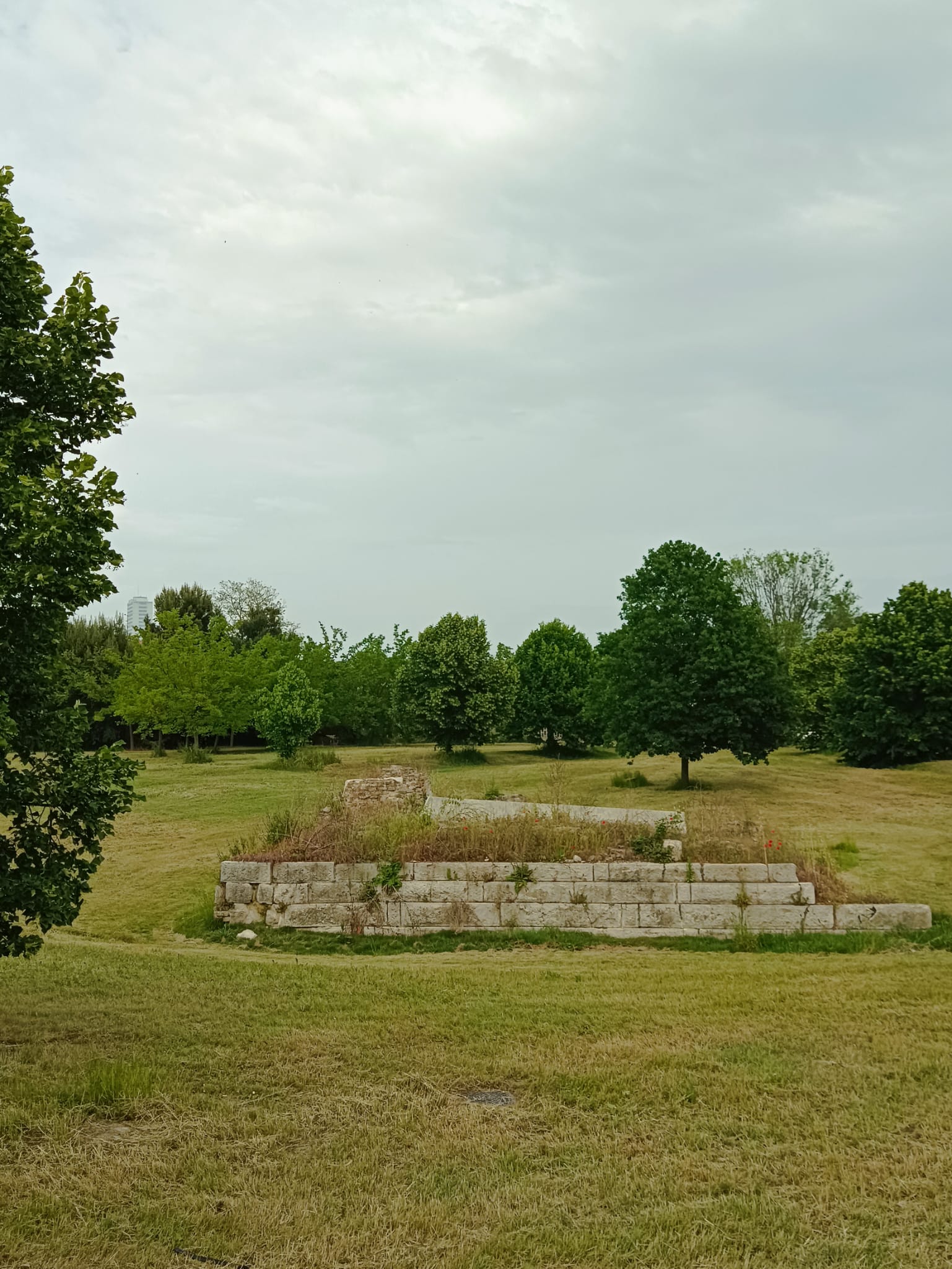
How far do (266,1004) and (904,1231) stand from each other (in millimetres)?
5358

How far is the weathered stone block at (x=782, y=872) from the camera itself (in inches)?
483

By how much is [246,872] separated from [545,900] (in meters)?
3.78

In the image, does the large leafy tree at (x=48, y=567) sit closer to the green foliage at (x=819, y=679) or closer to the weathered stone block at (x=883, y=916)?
the weathered stone block at (x=883, y=916)

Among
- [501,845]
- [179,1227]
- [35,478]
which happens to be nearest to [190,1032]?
[179,1227]

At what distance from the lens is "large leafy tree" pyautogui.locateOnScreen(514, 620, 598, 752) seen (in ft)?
139

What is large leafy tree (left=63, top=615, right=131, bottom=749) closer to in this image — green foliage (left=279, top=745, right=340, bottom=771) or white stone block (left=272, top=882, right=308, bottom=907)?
green foliage (left=279, top=745, right=340, bottom=771)

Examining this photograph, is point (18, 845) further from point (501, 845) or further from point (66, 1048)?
point (501, 845)

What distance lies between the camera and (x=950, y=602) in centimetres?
2928

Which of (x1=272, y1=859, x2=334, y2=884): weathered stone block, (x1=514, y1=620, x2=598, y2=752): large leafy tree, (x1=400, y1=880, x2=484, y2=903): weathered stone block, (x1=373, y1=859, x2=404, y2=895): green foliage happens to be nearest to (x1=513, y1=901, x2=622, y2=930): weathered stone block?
(x1=400, y1=880, x2=484, y2=903): weathered stone block

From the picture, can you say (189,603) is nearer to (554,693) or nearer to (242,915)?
(554,693)

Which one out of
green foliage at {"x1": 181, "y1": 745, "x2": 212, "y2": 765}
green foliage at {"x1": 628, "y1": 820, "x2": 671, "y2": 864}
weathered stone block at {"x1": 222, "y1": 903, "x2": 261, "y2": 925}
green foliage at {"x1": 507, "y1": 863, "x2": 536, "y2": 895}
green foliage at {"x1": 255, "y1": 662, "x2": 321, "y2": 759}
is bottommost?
weathered stone block at {"x1": 222, "y1": 903, "x2": 261, "y2": 925}

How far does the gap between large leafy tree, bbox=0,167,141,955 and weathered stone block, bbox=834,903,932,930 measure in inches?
346

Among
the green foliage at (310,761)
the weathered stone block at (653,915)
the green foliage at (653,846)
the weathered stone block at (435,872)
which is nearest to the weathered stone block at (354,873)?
the weathered stone block at (435,872)

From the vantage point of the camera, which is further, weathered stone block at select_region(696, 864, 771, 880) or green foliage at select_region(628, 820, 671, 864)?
green foliage at select_region(628, 820, 671, 864)
